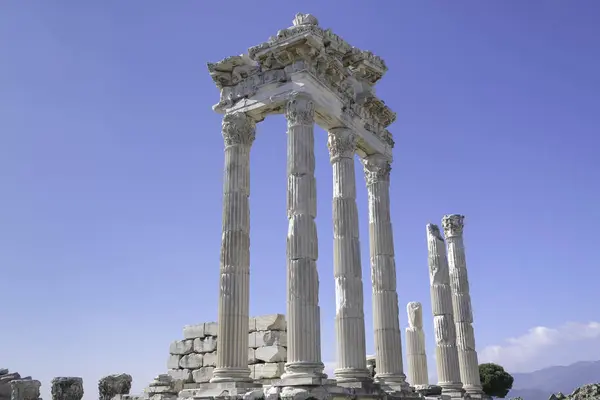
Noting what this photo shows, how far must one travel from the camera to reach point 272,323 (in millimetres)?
23938

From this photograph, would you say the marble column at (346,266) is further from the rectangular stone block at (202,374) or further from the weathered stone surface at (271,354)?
the rectangular stone block at (202,374)

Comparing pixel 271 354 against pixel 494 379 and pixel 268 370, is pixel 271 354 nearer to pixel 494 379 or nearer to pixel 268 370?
pixel 268 370

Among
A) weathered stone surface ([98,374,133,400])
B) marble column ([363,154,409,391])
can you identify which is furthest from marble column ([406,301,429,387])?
weathered stone surface ([98,374,133,400])

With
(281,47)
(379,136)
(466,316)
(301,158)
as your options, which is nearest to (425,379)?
(466,316)

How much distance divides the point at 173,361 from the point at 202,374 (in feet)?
5.48

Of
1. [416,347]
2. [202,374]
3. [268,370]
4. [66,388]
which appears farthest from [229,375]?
[416,347]

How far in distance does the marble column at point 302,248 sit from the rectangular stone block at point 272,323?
4908 mm

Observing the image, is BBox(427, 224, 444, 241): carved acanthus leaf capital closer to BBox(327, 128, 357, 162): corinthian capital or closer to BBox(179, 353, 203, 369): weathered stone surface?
BBox(327, 128, 357, 162): corinthian capital

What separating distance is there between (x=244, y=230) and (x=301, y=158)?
3.16 meters

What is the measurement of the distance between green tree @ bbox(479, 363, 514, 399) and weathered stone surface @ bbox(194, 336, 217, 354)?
36612mm

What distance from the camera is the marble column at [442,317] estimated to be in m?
27.8

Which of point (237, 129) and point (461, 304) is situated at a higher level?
point (237, 129)

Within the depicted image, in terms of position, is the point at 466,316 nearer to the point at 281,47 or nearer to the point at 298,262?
the point at 298,262

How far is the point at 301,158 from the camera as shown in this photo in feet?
67.9
